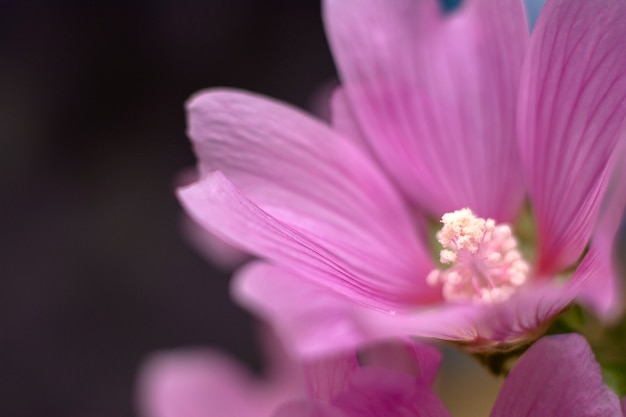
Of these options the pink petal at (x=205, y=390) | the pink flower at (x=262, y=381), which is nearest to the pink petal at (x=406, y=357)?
the pink flower at (x=262, y=381)

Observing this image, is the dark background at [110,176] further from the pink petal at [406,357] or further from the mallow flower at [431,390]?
the mallow flower at [431,390]

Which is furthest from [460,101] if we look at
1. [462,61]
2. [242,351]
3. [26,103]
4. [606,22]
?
[26,103]

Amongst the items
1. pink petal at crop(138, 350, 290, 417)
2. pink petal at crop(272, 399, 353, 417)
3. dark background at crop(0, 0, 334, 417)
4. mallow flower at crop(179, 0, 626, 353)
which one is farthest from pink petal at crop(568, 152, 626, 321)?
dark background at crop(0, 0, 334, 417)

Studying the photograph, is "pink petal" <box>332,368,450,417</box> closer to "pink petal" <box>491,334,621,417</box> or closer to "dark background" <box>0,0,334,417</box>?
"pink petal" <box>491,334,621,417</box>

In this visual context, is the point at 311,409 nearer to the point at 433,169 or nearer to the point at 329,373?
the point at 329,373

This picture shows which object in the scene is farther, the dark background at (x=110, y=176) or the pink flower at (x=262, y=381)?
the dark background at (x=110, y=176)

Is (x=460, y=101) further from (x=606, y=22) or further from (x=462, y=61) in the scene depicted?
(x=606, y=22)
